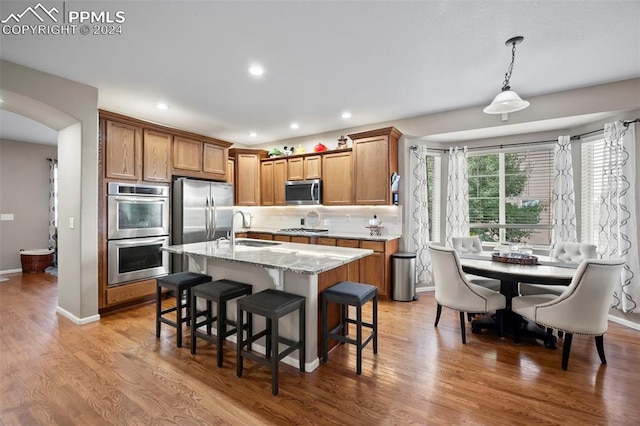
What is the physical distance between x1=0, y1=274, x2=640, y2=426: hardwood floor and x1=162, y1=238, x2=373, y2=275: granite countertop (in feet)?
3.00

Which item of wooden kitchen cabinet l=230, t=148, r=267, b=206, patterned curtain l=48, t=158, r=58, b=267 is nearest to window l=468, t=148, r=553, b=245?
wooden kitchen cabinet l=230, t=148, r=267, b=206

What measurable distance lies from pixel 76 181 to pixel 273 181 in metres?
3.17

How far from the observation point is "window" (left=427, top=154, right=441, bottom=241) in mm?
5020

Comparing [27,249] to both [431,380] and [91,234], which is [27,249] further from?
[431,380]

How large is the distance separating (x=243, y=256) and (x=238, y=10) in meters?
1.94

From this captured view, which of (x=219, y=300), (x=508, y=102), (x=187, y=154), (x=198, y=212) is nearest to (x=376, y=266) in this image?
(x=219, y=300)

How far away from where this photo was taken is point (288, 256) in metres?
2.68

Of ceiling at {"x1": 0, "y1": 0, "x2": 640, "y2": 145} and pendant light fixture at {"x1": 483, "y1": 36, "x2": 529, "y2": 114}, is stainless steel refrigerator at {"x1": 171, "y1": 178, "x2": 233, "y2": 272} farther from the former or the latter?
pendant light fixture at {"x1": 483, "y1": 36, "x2": 529, "y2": 114}

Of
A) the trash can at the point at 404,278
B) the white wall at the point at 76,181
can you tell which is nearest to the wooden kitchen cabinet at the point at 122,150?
the white wall at the point at 76,181

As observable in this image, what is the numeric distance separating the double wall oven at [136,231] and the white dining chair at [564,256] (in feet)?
15.8

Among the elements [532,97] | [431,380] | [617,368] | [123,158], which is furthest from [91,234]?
[532,97]

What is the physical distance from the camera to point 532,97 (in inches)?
149

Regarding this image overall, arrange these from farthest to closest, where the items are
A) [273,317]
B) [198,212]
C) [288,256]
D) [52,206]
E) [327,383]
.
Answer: [52,206] → [198,212] → [288,256] → [327,383] → [273,317]

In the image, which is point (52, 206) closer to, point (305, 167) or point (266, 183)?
point (266, 183)
